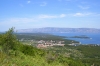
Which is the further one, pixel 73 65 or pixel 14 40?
pixel 73 65

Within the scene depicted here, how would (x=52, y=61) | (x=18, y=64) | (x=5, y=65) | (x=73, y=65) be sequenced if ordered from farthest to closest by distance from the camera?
(x=73, y=65) → (x=52, y=61) → (x=18, y=64) → (x=5, y=65)

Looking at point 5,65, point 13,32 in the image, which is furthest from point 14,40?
point 5,65

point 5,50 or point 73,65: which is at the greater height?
point 5,50

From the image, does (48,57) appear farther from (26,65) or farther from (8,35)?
(26,65)

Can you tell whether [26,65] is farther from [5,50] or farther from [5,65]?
[5,50]

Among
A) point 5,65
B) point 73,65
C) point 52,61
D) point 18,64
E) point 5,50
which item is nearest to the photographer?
point 5,65

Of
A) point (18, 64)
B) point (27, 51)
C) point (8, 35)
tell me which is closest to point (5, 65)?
point (18, 64)

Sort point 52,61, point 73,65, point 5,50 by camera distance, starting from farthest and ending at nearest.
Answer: point 73,65 → point 52,61 → point 5,50

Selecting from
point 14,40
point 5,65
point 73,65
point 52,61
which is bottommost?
point 73,65

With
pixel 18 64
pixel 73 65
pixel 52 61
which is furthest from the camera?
pixel 73 65
